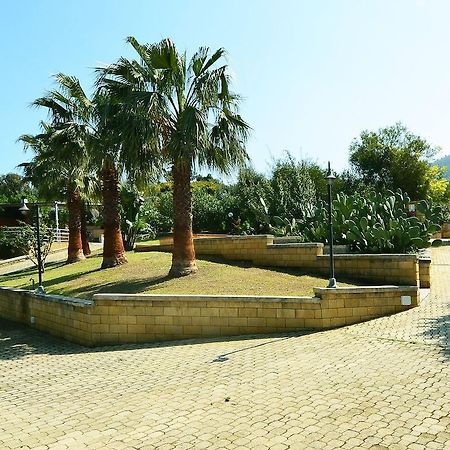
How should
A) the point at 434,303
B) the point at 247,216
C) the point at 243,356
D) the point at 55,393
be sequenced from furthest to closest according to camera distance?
the point at 247,216 → the point at 434,303 → the point at 243,356 → the point at 55,393

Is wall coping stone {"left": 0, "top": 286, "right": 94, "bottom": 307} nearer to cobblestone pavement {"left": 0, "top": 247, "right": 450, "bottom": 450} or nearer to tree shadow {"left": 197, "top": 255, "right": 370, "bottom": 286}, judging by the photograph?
cobblestone pavement {"left": 0, "top": 247, "right": 450, "bottom": 450}

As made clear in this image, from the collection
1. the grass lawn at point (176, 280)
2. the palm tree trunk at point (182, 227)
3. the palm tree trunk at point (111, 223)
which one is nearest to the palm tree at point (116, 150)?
the palm tree trunk at point (111, 223)

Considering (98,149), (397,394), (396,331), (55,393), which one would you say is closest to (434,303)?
(396,331)

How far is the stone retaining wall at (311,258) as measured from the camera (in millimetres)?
11586

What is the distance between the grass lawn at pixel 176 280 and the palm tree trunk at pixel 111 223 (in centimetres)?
48

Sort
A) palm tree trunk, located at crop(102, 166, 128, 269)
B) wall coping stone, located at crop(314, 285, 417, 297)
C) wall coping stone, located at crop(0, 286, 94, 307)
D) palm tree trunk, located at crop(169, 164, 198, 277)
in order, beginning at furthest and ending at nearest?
palm tree trunk, located at crop(102, 166, 128, 269) < palm tree trunk, located at crop(169, 164, 198, 277) < wall coping stone, located at crop(0, 286, 94, 307) < wall coping stone, located at crop(314, 285, 417, 297)

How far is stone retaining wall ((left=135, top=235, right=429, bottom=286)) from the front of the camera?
11586 mm

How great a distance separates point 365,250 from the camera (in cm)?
1381

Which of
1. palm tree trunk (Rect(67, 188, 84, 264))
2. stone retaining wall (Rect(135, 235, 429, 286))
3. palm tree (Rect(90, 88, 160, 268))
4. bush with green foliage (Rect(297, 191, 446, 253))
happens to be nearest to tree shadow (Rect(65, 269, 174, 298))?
palm tree (Rect(90, 88, 160, 268))

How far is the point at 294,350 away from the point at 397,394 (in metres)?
2.71

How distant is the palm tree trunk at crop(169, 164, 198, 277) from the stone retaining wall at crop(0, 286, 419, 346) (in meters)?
2.70

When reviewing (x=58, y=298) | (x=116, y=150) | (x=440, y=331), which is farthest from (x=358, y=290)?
(x=58, y=298)

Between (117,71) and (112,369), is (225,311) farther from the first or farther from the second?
(117,71)

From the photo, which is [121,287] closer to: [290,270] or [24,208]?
[24,208]
